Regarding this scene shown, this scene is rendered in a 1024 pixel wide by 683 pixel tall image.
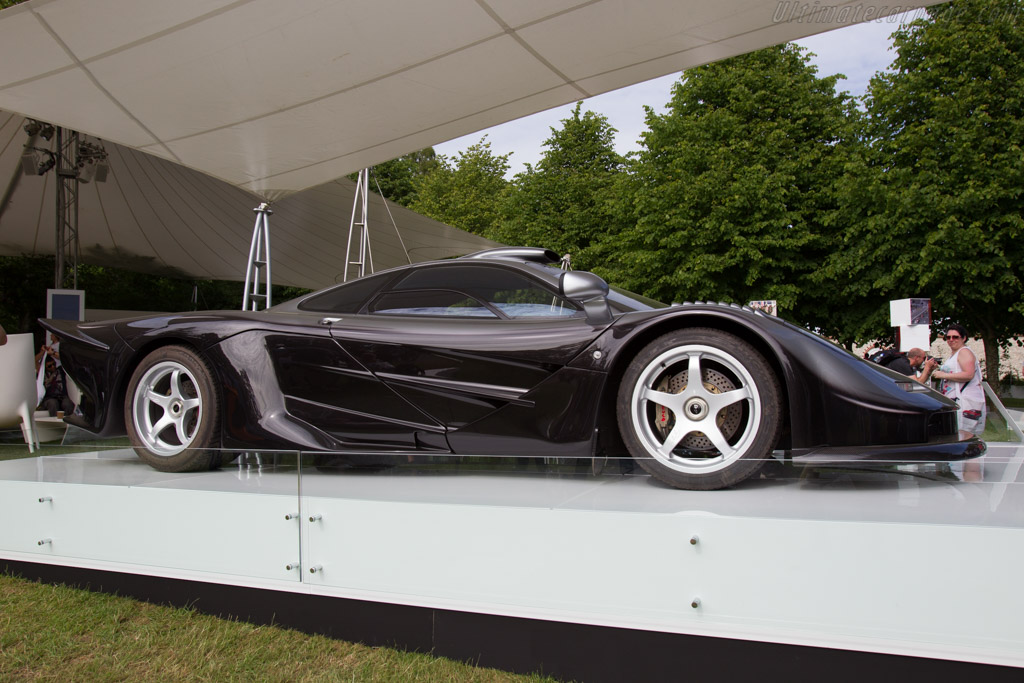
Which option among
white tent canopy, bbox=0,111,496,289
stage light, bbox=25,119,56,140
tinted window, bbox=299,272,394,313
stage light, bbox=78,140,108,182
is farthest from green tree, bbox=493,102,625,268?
tinted window, bbox=299,272,394,313

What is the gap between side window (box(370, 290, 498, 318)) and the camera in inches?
117

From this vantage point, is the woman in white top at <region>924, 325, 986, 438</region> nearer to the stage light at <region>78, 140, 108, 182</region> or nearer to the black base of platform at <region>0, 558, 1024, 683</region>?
the black base of platform at <region>0, 558, 1024, 683</region>

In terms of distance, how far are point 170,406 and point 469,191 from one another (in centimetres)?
3000

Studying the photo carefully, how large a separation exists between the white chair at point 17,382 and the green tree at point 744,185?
43.5 ft

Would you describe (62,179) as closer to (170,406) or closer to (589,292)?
(170,406)

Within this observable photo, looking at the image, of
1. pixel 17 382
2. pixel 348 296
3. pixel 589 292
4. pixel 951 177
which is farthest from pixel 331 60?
pixel 951 177

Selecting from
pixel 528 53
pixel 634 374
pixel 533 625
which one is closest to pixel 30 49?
pixel 528 53

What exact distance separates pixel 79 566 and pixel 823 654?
Result: 2.64 meters

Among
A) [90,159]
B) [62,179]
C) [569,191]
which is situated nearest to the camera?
[62,179]

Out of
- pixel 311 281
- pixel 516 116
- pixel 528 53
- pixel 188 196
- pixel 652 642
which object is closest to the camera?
pixel 652 642

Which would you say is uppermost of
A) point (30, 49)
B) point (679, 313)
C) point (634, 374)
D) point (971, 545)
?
point (30, 49)

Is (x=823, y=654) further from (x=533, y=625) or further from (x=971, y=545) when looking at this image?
(x=533, y=625)

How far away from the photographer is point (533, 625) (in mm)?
2068

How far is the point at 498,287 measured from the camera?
9.96ft
